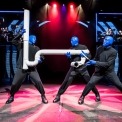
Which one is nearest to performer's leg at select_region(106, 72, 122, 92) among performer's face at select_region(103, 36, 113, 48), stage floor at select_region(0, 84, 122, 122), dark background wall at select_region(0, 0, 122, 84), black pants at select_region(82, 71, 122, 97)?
black pants at select_region(82, 71, 122, 97)

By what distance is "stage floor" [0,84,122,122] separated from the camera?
605 cm

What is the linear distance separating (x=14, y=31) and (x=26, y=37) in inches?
377

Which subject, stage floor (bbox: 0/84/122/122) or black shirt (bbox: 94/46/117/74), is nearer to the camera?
stage floor (bbox: 0/84/122/122)

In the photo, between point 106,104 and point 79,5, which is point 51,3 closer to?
point 79,5

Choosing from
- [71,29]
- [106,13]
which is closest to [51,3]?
[71,29]

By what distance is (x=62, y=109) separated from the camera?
23.1 ft

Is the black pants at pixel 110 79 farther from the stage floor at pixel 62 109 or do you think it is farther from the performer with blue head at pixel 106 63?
the stage floor at pixel 62 109

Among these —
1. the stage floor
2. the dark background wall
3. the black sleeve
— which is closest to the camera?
the stage floor

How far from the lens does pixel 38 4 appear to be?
14.1 meters

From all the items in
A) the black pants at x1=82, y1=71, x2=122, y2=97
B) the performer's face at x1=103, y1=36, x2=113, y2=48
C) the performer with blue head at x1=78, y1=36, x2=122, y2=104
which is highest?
the performer's face at x1=103, y1=36, x2=113, y2=48

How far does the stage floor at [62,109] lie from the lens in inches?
238

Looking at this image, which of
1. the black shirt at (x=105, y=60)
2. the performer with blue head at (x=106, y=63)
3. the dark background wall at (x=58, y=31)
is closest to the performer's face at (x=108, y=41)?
the performer with blue head at (x=106, y=63)

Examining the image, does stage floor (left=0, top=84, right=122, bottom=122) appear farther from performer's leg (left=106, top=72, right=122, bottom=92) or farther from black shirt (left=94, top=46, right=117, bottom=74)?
black shirt (left=94, top=46, right=117, bottom=74)

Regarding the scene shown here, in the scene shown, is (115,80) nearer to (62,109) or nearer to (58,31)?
(62,109)
